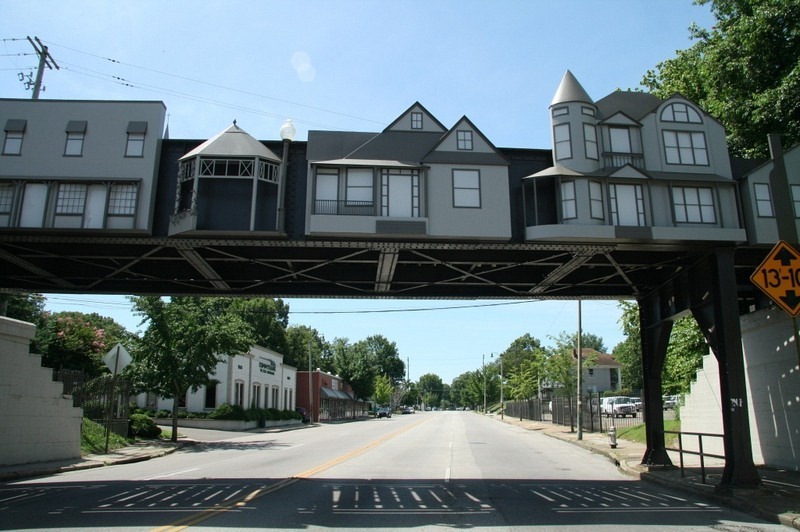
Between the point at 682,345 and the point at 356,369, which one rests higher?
the point at 356,369

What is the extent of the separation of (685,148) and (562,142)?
321 cm

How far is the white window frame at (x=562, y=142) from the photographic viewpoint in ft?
49.1

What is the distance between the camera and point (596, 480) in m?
15.8

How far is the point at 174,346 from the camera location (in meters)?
29.8

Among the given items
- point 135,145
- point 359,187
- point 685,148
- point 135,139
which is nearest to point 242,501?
point 359,187

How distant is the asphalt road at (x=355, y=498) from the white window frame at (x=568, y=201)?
20.6ft

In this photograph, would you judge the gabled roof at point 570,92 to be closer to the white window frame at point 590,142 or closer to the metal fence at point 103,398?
the white window frame at point 590,142

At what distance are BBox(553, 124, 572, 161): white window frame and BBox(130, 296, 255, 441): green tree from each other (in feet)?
68.2

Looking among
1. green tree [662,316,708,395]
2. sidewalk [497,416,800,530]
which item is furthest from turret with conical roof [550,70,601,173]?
green tree [662,316,708,395]

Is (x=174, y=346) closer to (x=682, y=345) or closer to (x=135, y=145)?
(x=135, y=145)

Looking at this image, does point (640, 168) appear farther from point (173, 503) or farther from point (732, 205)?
point (173, 503)

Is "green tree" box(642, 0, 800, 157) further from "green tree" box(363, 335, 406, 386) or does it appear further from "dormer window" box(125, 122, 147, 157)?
"green tree" box(363, 335, 406, 386)

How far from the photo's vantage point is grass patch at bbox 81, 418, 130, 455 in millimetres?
22109

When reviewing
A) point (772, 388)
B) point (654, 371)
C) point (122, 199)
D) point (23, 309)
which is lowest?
point (772, 388)
